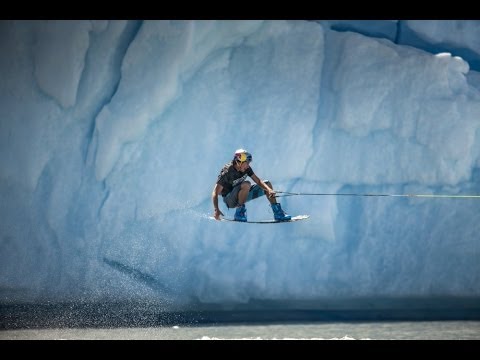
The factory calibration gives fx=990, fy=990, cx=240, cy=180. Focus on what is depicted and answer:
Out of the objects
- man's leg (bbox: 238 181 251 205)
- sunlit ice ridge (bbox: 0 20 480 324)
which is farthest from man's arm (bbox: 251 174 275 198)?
sunlit ice ridge (bbox: 0 20 480 324)

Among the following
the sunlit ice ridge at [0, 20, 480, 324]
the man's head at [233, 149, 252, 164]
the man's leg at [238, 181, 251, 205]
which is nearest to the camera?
the man's head at [233, 149, 252, 164]

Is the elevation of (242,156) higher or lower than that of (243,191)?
higher

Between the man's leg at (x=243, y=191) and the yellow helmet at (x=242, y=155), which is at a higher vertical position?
the yellow helmet at (x=242, y=155)

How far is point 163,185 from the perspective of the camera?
13312 millimetres

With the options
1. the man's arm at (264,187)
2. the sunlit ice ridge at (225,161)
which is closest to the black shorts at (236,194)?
the man's arm at (264,187)

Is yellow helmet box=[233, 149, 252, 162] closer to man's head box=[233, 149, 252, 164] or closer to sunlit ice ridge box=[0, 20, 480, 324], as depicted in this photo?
man's head box=[233, 149, 252, 164]

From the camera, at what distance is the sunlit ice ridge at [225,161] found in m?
13.3

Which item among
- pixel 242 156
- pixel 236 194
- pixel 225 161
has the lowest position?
pixel 236 194

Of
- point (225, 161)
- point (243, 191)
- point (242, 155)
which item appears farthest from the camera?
point (225, 161)

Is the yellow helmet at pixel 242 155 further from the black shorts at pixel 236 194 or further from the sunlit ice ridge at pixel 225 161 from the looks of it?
the sunlit ice ridge at pixel 225 161

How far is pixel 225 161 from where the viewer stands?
44.0 ft

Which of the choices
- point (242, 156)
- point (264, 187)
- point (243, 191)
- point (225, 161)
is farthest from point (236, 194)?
point (225, 161)

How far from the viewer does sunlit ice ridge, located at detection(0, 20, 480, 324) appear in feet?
43.5

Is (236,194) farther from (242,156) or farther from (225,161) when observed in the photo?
(225,161)
